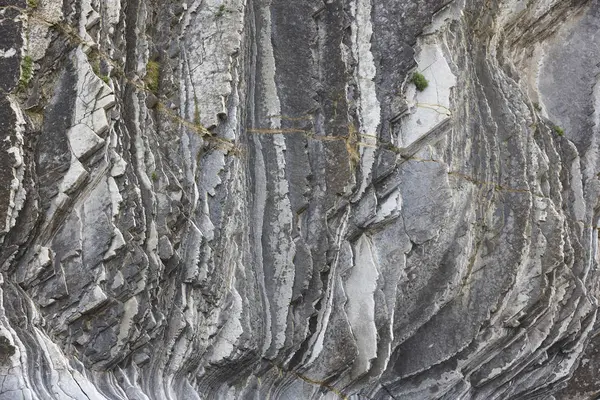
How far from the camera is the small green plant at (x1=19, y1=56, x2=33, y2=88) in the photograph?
805cm

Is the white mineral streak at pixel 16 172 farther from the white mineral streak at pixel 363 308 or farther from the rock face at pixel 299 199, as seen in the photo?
the white mineral streak at pixel 363 308

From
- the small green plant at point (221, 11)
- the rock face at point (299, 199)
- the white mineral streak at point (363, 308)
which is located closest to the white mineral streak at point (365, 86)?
the rock face at point (299, 199)

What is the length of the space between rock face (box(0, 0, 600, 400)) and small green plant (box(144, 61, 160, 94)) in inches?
1.0

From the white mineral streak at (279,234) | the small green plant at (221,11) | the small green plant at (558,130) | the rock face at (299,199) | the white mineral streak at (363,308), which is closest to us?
the rock face at (299,199)

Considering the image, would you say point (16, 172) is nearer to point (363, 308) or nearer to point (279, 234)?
point (279, 234)

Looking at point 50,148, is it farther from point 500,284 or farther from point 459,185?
point 500,284

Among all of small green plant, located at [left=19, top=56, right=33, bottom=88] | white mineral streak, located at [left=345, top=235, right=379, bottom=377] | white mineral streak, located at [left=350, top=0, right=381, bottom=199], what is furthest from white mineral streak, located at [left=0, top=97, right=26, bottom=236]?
white mineral streak, located at [left=345, top=235, right=379, bottom=377]

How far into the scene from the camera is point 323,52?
10.8 meters

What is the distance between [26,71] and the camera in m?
8.09

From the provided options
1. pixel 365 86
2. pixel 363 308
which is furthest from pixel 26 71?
pixel 363 308

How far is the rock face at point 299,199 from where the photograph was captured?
8172 mm

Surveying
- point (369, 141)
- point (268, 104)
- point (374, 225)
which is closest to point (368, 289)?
point (374, 225)

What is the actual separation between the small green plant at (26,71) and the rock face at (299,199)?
1 cm

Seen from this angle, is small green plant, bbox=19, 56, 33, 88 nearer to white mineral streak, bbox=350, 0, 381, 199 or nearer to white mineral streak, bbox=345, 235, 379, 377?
white mineral streak, bbox=350, 0, 381, 199
